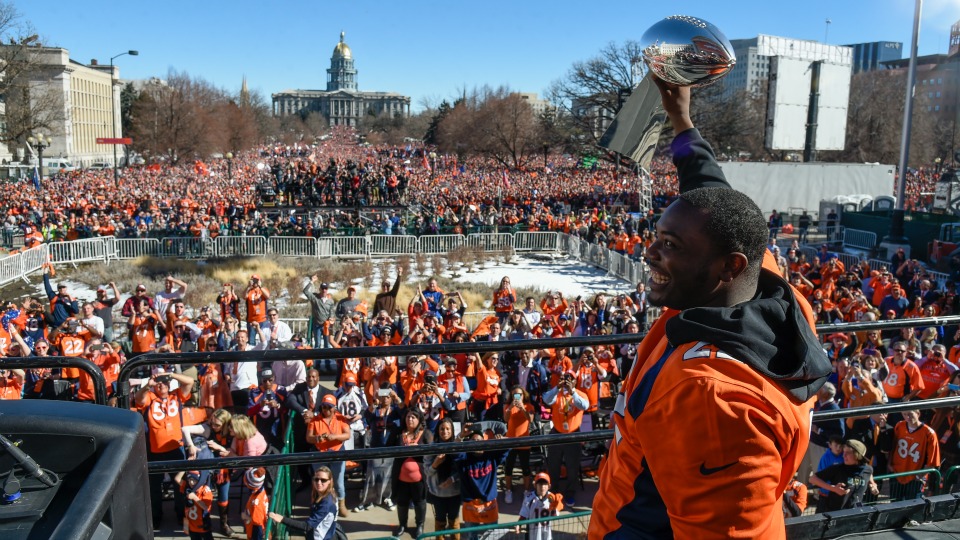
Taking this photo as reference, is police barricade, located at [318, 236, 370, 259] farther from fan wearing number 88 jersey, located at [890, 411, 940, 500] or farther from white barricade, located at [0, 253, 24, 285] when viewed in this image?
fan wearing number 88 jersey, located at [890, 411, 940, 500]

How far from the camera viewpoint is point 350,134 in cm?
15925

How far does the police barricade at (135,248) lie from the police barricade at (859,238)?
83.1ft

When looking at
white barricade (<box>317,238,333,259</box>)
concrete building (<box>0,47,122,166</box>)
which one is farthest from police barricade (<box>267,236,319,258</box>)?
concrete building (<box>0,47,122,166</box>)

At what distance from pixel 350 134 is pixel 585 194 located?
123 metres

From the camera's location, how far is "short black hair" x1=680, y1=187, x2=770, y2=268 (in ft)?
5.54

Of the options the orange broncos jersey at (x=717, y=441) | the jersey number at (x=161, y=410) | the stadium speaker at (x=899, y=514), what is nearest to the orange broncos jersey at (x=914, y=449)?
the stadium speaker at (x=899, y=514)

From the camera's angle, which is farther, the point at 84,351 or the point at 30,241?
the point at 30,241

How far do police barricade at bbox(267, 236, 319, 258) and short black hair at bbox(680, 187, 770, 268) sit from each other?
26979 millimetres

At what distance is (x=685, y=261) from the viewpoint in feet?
5.69

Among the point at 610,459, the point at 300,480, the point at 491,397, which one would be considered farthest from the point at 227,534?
the point at 610,459

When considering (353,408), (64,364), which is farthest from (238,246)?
(64,364)

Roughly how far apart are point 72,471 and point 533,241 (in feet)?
93.7

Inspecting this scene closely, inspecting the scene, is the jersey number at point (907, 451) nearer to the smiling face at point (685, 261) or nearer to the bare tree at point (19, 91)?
the smiling face at point (685, 261)

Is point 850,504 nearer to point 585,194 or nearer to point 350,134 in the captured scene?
point 585,194
